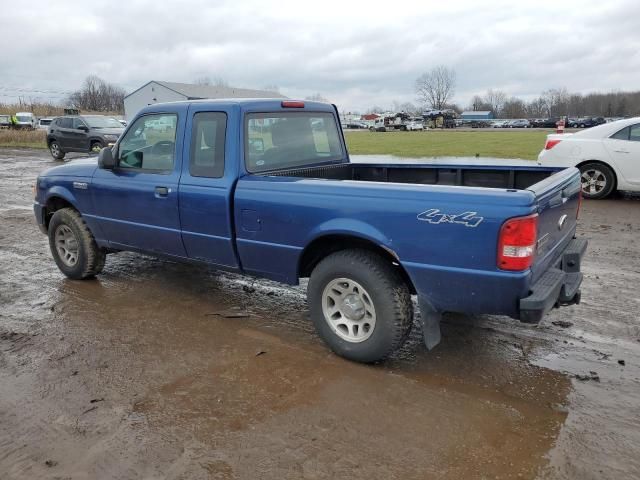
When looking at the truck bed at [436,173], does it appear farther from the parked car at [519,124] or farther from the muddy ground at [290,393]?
the parked car at [519,124]

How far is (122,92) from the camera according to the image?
366 ft

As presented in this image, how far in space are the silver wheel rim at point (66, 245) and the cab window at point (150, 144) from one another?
48.6 inches

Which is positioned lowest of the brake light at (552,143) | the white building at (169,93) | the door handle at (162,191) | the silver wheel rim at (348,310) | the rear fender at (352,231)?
the silver wheel rim at (348,310)

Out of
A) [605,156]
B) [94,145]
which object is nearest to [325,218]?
[605,156]

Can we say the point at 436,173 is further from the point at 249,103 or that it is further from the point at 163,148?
the point at 163,148

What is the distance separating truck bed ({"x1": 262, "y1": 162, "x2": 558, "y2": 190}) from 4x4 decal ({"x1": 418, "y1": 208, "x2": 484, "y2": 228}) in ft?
5.67

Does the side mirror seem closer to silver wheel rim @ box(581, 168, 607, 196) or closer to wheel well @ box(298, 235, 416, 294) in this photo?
wheel well @ box(298, 235, 416, 294)

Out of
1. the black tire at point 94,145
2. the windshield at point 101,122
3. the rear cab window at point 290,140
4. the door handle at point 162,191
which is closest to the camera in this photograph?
the rear cab window at point 290,140

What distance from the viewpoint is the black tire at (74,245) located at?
5758 millimetres

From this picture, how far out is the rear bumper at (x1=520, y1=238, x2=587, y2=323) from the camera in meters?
3.19

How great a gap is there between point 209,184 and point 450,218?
2117 mm

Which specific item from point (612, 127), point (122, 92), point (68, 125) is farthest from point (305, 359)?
point (122, 92)

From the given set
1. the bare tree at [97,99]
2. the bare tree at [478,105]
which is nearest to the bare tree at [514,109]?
the bare tree at [478,105]

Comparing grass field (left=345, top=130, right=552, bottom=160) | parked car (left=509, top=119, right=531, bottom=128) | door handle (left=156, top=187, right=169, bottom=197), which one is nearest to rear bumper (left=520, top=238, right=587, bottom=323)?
door handle (left=156, top=187, right=169, bottom=197)
